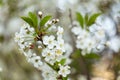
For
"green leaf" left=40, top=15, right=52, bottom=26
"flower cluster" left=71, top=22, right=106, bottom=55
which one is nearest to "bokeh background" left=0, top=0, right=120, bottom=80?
"flower cluster" left=71, top=22, right=106, bottom=55

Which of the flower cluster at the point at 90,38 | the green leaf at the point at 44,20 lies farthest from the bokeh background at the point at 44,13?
the green leaf at the point at 44,20

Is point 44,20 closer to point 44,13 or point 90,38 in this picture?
point 90,38

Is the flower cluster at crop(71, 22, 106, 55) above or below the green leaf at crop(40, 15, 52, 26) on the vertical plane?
above

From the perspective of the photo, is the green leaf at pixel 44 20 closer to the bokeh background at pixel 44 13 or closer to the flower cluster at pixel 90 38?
the flower cluster at pixel 90 38

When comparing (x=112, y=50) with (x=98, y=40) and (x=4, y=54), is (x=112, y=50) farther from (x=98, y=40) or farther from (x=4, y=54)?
(x=4, y=54)

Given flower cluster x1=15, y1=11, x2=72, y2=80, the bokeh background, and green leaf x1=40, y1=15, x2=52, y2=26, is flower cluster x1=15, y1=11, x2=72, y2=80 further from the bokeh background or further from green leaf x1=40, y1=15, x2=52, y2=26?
the bokeh background

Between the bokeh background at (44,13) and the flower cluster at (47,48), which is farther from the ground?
the bokeh background at (44,13)

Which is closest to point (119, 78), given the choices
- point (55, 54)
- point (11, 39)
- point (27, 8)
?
point (55, 54)

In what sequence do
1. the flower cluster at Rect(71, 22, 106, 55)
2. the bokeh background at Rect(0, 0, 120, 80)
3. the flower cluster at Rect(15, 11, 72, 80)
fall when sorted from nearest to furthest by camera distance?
1. the flower cluster at Rect(15, 11, 72, 80)
2. the flower cluster at Rect(71, 22, 106, 55)
3. the bokeh background at Rect(0, 0, 120, 80)

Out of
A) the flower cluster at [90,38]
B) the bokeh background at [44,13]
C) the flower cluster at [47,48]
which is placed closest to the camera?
the flower cluster at [47,48]
